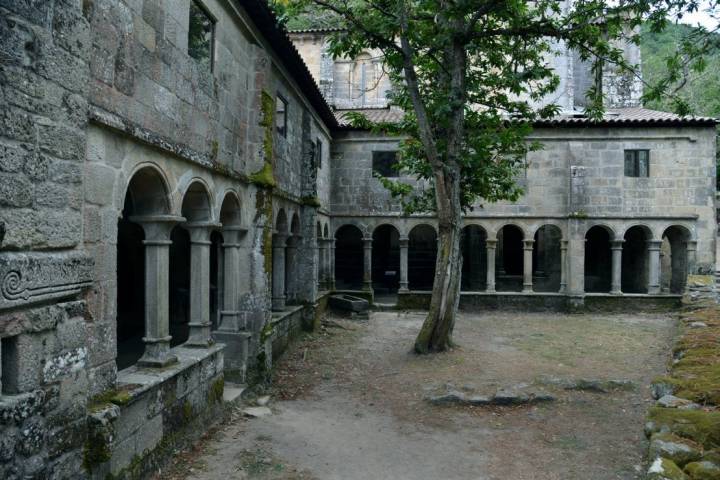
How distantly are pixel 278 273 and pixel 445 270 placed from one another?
3.64 m

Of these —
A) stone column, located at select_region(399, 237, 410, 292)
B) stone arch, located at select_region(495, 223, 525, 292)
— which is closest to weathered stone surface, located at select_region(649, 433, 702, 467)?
stone column, located at select_region(399, 237, 410, 292)

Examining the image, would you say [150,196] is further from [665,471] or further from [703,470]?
[703,470]

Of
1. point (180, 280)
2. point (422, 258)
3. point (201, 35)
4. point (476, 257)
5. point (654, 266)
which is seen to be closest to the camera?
point (201, 35)

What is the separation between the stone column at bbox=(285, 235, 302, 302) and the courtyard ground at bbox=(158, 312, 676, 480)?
1322 mm

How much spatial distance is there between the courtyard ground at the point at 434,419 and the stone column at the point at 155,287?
1.15 m

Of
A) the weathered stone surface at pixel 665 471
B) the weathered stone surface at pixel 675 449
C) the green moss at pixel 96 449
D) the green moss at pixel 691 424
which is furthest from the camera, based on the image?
the green moss at pixel 96 449

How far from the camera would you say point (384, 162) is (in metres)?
17.3

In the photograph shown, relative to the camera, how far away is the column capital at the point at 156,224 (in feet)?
18.0

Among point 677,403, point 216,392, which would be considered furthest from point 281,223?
point 677,403

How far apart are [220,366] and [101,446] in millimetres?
3014

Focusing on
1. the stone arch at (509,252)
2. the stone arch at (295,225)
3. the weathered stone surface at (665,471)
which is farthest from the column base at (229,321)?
the stone arch at (509,252)

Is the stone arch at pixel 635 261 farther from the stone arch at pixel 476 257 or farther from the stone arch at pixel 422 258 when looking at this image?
the stone arch at pixel 422 258

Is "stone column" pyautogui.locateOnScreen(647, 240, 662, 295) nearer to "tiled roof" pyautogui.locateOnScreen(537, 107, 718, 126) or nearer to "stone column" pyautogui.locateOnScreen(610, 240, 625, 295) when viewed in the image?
"stone column" pyautogui.locateOnScreen(610, 240, 625, 295)

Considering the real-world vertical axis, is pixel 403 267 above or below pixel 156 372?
above
